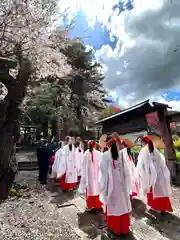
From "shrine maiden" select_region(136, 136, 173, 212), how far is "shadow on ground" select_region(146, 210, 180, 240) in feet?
0.50

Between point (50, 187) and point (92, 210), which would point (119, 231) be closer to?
point (92, 210)

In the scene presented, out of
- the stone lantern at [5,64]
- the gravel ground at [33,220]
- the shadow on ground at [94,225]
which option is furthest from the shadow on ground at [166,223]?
the stone lantern at [5,64]

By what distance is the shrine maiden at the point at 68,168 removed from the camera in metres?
7.35

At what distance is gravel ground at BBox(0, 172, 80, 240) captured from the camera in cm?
388

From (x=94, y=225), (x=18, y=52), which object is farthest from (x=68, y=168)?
(x=18, y=52)

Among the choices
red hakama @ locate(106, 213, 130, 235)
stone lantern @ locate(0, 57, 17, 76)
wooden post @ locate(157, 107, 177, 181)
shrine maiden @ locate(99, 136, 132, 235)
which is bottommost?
red hakama @ locate(106, 213, 130, 235)

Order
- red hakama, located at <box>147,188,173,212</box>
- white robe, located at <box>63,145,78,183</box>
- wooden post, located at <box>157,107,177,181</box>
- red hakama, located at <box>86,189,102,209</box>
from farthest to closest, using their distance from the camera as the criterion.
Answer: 1. wooden post, located at <box>157,107,177,181</box>
2. white robe, located at <box>63,145,78,183</box>
3. red hakama, located at <box>86,189,102,209</box>
4. red hakama, located at <box>147,188,173,212</box>

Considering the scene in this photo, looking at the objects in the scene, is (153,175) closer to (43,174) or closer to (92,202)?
(92,202)

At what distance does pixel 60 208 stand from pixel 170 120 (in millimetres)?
5796

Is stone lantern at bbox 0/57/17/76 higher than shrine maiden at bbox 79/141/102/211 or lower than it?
higher

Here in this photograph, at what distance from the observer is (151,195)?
16.1 ft

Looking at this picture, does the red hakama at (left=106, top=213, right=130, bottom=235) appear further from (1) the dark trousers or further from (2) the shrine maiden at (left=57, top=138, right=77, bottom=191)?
(1) the dark trousers

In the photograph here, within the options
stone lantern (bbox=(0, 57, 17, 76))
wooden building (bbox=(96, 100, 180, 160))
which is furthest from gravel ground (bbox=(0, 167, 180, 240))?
stone lantern (bbox=(0, 57, 17, 76))

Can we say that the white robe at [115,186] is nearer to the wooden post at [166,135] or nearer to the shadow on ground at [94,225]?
the shadow on ground at [94,225]
